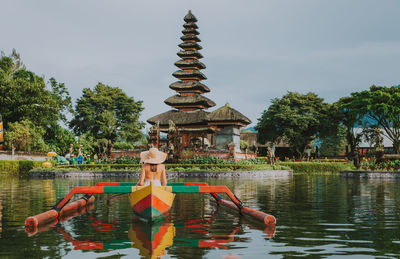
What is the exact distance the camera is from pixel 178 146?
125ft

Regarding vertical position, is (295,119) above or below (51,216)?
above

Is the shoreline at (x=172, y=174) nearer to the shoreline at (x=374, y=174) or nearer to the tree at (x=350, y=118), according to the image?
the shoreline at (x=374, y=174)

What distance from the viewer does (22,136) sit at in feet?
149

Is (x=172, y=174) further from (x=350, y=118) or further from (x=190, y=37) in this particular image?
(x=190, y=37)

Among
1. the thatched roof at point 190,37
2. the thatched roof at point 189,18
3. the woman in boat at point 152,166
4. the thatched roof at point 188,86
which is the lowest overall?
the woman in boat at point 152,166

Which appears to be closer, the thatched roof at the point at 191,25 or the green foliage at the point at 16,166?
the green foliage at the point at 16,166

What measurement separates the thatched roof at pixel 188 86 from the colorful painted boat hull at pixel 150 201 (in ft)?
142

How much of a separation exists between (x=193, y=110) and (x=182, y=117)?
7.11 feet

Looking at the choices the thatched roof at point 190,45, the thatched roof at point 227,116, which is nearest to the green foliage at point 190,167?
the thatched roof at point 227,116

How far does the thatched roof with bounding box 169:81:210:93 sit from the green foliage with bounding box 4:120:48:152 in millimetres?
17800

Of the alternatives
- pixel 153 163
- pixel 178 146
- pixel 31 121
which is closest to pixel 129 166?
pixel 178 146

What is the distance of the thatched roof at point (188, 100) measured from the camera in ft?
166

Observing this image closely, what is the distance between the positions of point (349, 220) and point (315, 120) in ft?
147

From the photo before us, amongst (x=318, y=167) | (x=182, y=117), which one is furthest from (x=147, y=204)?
(x=182, y=117)
